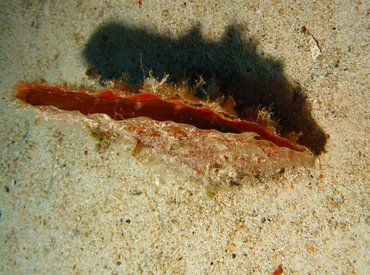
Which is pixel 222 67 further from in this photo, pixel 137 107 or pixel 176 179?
pixel 176 179

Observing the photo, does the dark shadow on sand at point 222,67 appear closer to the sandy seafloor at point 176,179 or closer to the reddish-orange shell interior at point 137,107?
the sandy seafloor at point 176,179

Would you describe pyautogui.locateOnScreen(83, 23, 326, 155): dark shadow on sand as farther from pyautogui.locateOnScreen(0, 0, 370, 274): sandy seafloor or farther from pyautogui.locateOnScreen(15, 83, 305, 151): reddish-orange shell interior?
pyautogui.locateOnScreen(15, 83, 305, 151): reddish-orange shell interior

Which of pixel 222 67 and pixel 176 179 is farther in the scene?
pixel 176 179

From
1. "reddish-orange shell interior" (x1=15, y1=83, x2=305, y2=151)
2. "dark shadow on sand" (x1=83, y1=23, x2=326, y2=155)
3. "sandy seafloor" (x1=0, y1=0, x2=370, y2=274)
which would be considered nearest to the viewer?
"reddish-orange shell interior" (x1=15, y1=83, x2=305, y2=151)

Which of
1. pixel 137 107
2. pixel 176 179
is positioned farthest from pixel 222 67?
pixel 176 179

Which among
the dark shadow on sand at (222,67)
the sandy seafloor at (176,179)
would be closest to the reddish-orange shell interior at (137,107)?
the sandy seafloor at (176,179)

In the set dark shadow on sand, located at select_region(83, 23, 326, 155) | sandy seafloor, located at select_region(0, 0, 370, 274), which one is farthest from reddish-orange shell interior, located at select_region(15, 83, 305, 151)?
dark shadow on sand, located at select_region(83, 23, 326, 155)
